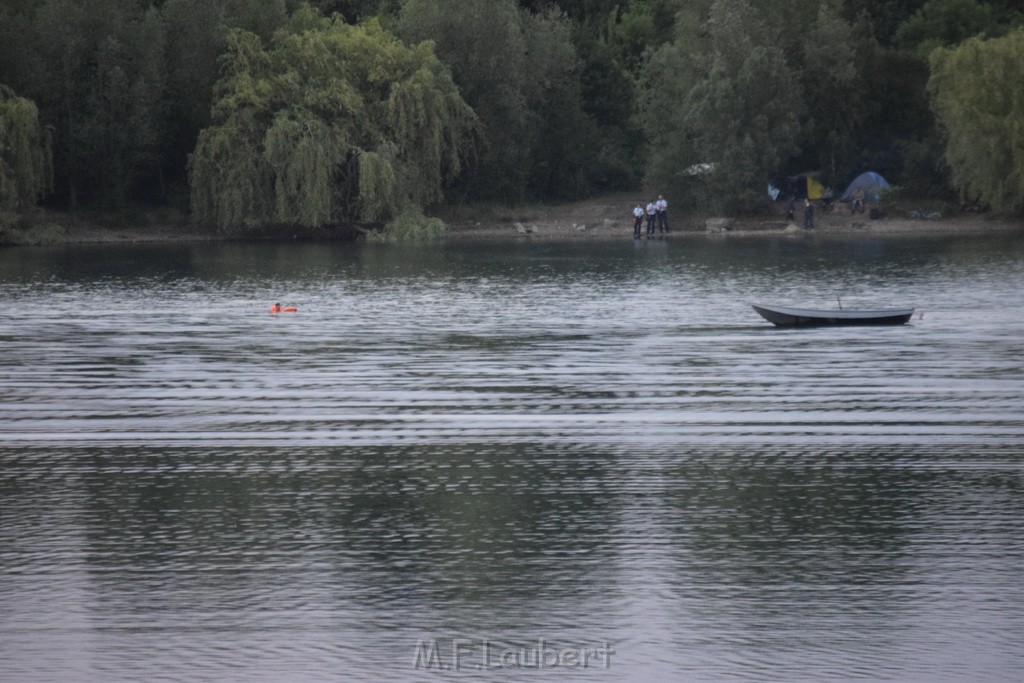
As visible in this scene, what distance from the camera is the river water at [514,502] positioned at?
12.3m

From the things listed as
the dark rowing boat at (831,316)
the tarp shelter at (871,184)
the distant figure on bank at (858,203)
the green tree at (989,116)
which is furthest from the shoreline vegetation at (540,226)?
the dark rowing boat at (831,316)

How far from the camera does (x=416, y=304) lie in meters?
43.1

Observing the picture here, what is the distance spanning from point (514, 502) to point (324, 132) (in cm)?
5875

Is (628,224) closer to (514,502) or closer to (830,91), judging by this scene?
(830,91)

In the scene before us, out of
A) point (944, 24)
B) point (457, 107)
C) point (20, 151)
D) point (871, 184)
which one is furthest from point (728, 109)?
point (20, 151)

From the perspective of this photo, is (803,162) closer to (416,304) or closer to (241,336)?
(416,304)

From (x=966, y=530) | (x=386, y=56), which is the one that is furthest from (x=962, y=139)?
(x=966, y=530)

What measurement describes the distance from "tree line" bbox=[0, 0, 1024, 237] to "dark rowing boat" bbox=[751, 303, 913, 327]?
129 ft

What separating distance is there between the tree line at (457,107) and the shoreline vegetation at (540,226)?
1.20 metres

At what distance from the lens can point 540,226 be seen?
83.8 meters

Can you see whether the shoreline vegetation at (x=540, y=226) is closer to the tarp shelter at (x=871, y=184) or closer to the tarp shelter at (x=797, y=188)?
→ the tarp shelter at (x=797, y=188)

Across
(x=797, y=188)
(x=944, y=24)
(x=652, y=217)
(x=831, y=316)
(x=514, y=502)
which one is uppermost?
(x=944, y=24)

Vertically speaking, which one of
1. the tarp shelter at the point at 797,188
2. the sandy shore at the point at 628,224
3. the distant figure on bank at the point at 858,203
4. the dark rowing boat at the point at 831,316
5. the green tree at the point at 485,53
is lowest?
the dark rowing boat at the point at 831,316

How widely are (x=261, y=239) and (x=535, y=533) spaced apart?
6669 centimetres
